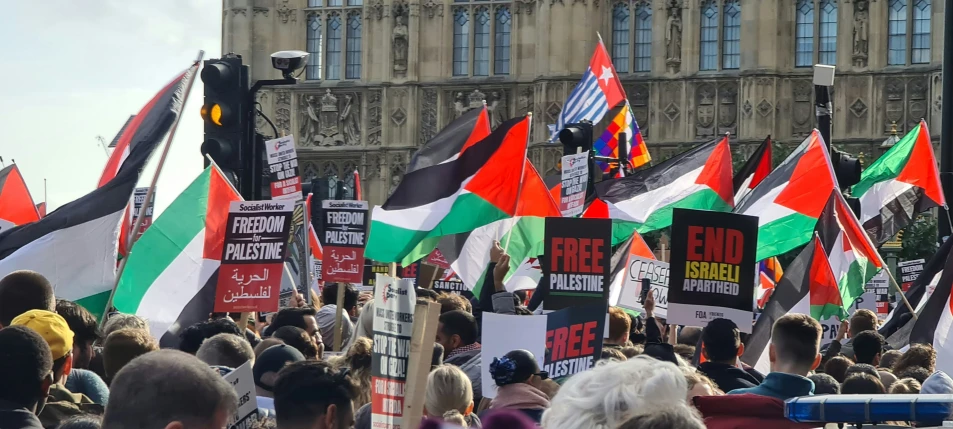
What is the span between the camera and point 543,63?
40.8 m

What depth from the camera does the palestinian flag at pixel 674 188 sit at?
46.9 ft

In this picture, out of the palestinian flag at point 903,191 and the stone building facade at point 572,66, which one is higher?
the stone building facade at point 572,66

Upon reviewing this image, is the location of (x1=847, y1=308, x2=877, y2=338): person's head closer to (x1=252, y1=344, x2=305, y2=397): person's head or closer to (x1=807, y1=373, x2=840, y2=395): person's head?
(x1=807, y1=373, x2=840, y2=395): person's head

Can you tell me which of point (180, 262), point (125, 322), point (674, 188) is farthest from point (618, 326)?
point (674, 188)

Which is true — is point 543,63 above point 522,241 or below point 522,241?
above

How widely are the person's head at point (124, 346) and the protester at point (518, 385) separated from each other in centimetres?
149

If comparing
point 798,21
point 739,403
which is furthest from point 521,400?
point 798,21

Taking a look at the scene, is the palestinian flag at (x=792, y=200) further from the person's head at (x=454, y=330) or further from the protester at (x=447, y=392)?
the protester at (x=447, y=392)

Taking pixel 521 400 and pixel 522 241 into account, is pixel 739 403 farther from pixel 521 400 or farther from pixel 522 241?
pixel 522 241

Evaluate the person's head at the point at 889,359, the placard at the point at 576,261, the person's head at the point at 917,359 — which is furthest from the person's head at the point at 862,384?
the placard at the point at 576,261

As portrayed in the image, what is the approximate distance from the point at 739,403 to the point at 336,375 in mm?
1368

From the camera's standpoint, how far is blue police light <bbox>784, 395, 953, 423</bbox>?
149 inches

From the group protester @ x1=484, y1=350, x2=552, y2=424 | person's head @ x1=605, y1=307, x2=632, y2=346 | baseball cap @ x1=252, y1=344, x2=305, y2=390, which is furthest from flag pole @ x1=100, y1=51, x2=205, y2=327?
protester @ x1=484, y1=350, x2=552, y2=424

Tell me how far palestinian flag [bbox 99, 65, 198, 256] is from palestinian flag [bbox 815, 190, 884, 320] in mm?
4761
